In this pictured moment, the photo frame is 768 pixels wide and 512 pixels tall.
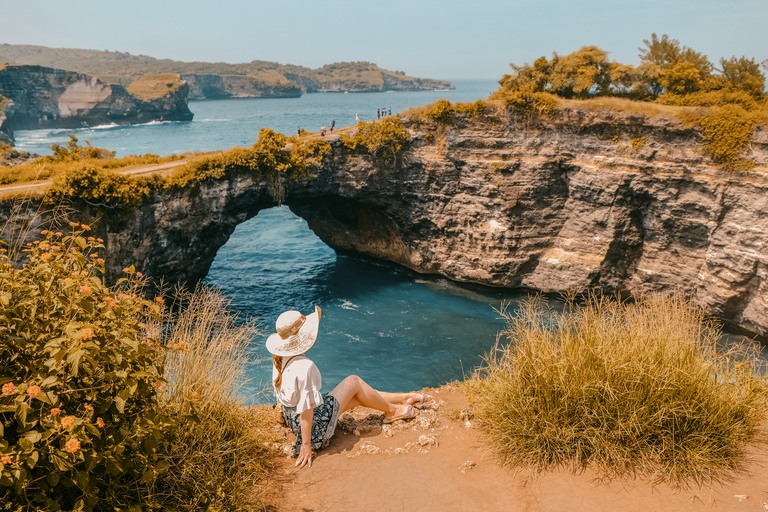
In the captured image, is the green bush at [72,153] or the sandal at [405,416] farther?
the green bush at [72,153]

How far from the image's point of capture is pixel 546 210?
86.6ft

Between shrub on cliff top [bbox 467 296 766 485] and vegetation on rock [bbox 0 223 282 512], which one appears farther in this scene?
shrub on cliff top [bbox 467 296 766 485]

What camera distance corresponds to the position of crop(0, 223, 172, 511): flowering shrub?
3842mm

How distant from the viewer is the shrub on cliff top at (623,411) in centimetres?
621

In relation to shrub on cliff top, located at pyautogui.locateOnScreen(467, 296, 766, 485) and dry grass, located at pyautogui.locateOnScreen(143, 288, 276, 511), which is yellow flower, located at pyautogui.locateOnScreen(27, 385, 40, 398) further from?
shrub on cliff top, located at pyautogui.locateOnScreen(467, 296, 766, 485)

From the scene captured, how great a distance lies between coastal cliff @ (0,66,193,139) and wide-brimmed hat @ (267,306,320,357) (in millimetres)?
123825

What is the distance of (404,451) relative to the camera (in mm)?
7258

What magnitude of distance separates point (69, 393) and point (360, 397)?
444 centimetres

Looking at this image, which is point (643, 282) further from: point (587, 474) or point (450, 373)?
point (587, 474)

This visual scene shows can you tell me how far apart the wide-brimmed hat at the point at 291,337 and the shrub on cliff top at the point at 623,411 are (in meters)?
3.00

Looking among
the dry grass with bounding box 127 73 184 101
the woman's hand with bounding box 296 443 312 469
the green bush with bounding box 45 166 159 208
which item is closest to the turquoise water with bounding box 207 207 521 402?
the green bush with bounding box 45 166 159 208

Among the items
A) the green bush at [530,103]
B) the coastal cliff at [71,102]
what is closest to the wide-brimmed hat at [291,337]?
→ the green bush at [530,103]

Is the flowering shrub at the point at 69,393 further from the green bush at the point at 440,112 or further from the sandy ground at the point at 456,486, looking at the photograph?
the green bush at the point at 440,112

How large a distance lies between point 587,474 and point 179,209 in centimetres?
2115
